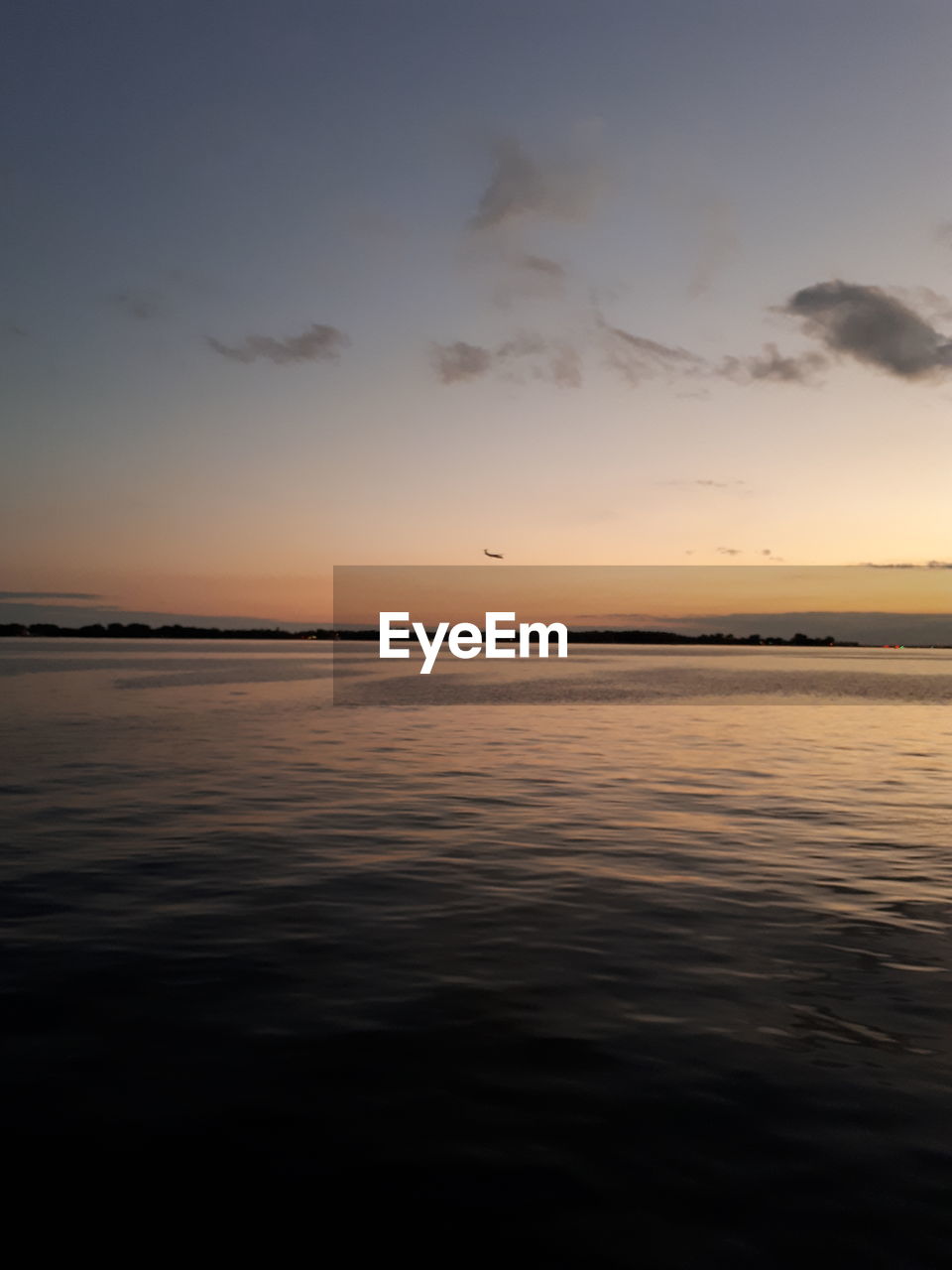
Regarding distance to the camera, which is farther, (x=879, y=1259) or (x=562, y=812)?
(x=562, y=812)

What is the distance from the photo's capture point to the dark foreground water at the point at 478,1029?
20.5 feet

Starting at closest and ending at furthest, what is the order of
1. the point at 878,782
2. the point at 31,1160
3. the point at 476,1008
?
the point at 31,1160 → the point at 476,1008 → the point at 878,782

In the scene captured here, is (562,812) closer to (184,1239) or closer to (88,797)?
(88,797)

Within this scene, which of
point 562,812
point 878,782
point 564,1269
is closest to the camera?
point 564,1269

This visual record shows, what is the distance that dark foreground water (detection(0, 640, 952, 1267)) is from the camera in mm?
6250

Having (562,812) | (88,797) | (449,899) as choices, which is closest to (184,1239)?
(449,899)

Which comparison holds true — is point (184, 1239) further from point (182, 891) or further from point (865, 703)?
point (865, 703)

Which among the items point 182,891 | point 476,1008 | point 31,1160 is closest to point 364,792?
point 182,891

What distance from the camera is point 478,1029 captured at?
915 cm

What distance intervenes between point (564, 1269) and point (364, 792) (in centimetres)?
1856

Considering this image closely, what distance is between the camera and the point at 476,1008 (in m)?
9.69

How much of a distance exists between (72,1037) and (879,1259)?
7.08 metres

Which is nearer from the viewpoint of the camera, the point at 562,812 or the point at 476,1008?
the point at 476,1008

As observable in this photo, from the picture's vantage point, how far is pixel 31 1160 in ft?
21.9
